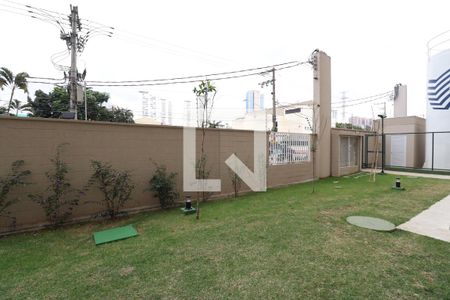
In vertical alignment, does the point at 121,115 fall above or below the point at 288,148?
above

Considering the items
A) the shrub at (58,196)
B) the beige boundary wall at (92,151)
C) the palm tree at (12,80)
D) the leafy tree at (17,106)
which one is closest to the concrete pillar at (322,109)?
the beige boundary wall at (92,151)

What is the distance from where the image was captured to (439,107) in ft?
34.8

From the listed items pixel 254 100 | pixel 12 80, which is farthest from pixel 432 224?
pixel 254 100

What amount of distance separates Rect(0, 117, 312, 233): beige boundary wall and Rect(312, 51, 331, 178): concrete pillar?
4533mm

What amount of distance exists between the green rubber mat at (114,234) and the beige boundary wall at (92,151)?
36.4 inches

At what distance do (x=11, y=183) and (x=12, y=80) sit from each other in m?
14.5

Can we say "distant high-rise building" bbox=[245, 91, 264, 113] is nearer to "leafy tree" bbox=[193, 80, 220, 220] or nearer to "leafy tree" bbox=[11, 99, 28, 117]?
"leafy tree" bbox=[11, 99, 28, 117]

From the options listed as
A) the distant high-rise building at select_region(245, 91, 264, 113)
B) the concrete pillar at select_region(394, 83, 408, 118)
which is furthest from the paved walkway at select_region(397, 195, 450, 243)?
the distant high-rise building at select_region(245, 91, 264, 113)

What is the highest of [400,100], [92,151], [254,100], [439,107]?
[254,100]

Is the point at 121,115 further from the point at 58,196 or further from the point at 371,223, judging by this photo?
the point at 371,223

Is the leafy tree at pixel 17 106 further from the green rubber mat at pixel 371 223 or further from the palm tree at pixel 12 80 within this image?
the green rubber mat at pixel 371 223

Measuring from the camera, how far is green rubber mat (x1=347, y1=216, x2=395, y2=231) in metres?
3.60

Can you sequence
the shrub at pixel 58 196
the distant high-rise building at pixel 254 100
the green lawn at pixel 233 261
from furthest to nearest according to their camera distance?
the distant high-rise building at pixel 254 100 < the shrub at pixel 58 196 < the green lawn at pixel 233 261

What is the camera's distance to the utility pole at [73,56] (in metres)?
10.3
